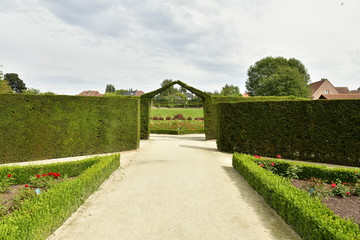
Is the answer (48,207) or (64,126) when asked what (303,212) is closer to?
(48,207)

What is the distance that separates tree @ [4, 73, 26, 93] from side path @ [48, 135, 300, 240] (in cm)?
8513

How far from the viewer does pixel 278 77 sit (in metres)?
44.8

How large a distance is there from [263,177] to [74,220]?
16.2 feet

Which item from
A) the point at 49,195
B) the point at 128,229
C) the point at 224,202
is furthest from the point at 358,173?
the point at 49,195

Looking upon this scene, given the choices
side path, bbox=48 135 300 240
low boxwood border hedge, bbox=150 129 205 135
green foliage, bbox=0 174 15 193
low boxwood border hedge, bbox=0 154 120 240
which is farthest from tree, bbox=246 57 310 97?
green foliage, bbox=0 174 15 193

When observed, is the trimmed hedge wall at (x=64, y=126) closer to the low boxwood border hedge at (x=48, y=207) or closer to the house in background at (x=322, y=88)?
the low boxwood border hedge at (x=48, y=207)

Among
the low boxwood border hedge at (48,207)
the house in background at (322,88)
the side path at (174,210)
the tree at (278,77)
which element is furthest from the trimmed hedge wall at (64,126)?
the house in background at (322,88)

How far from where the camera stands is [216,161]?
9.85 m

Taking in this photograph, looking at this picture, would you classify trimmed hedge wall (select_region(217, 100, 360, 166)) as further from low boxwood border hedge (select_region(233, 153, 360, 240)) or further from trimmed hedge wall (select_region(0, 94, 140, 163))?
trimmed hedge wall (select_region(0, 94, 140, 163))

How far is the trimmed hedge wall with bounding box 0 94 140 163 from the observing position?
10422mm

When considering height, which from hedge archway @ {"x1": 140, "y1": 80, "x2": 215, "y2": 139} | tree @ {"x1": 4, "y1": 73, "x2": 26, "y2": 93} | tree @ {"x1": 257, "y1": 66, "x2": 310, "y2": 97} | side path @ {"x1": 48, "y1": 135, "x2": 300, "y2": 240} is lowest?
side path @ {"x1": 48, "y1": 135, "x2": 300, "y2": 240}

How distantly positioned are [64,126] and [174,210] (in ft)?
29.6

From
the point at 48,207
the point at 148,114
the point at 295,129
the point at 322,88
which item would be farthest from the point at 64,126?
the point at 322,88

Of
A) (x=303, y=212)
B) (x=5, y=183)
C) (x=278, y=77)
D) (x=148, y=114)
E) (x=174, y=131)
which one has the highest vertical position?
(x=278, y=77)
